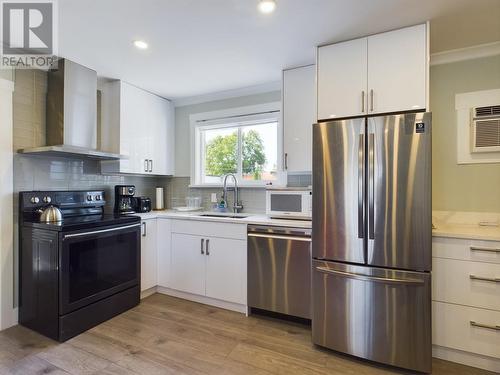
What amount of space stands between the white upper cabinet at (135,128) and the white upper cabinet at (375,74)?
86.4 inches

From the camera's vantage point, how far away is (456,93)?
2.39m

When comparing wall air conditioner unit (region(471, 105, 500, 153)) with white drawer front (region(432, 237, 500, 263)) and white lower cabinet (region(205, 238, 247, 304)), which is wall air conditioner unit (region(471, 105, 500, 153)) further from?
white lower cabinet (region(205, 238, 247, 304))

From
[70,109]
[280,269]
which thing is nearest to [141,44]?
[70,109]

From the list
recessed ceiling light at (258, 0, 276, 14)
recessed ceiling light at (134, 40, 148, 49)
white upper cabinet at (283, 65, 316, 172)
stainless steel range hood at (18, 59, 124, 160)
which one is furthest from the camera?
white upper cabinet at (283, 65, 316, 172)

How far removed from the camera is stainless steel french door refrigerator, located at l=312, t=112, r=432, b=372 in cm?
177

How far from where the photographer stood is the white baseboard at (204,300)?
271cm

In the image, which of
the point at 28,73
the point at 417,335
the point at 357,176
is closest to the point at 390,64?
the point at 357,176

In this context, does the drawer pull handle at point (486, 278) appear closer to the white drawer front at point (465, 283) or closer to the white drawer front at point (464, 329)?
the white drawer front at point (465, 283)

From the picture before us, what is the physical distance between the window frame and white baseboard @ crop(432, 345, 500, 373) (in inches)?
78.3

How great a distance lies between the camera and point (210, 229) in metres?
2.81

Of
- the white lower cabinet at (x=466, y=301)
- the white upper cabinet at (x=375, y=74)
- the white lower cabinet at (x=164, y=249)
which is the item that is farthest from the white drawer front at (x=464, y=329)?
the white lower cabinet at (x=164, y=249)

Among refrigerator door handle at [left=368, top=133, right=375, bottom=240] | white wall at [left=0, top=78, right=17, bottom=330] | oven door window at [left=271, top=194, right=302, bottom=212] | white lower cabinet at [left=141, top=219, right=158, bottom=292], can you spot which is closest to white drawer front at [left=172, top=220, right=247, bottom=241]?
white lower cabinet at [left=141, top=219, right=158, bottom=292]

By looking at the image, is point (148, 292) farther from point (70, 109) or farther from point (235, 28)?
point (235, 28)

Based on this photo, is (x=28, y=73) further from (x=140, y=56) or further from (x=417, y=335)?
(x=417, y=335)
